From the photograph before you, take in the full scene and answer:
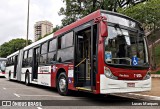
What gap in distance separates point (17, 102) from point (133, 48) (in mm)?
4751

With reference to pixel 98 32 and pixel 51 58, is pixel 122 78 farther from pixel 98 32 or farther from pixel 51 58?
pixel 51 58

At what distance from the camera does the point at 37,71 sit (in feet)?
51.8

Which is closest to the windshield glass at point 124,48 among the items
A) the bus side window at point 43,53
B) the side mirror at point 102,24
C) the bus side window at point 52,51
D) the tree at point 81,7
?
the side mirror at point 102,24

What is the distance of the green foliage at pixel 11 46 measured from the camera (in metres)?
79.6

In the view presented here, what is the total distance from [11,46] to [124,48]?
7462 cm

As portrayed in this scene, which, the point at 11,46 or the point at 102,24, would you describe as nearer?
the point at 102,24

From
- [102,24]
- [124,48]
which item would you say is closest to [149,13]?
[124,48]

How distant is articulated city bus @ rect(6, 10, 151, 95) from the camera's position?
8883mm

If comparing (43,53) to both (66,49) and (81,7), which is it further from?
(81,7)

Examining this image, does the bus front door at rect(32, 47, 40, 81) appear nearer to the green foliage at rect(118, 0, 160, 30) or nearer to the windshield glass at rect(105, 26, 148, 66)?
the windshield glass at rect(105, 26, 148, 66)

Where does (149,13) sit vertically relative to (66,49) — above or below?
above

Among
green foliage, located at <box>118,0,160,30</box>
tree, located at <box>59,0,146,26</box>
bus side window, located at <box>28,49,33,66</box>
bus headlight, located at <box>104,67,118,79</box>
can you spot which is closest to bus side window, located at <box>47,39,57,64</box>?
bus side window, located at <box>28,49,33,66</box>

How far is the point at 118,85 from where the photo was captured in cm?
891

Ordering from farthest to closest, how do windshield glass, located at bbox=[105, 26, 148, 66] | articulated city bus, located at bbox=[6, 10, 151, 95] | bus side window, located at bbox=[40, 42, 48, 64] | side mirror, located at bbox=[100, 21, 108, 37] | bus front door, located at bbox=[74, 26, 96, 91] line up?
bus side window, located at bbox=[40, 42, 48, 64], bus front door, located at bbox=[74, 26, 96, 91], windshield glass, located at bbox=[105, 26, 148, 66], articulated city bus, located at bbox=[6, 10, 151, 95], side mirror, located at bbox=[100, 21, 108, 37]
